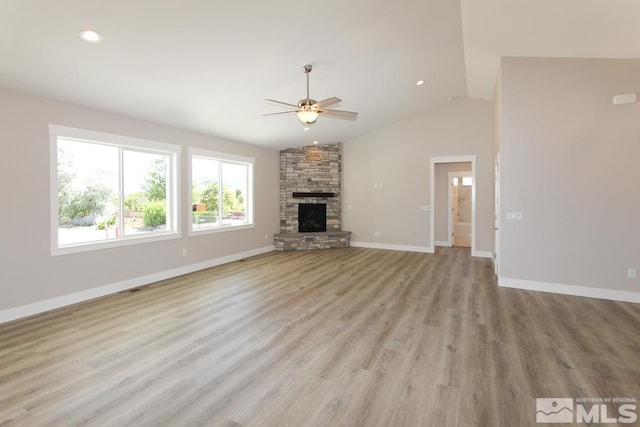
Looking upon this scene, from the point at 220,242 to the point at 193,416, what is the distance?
5.04 metres

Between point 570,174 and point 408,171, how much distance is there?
13.3ft

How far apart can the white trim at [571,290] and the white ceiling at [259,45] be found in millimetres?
3253

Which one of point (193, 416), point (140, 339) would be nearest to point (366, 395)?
point (193, 416)

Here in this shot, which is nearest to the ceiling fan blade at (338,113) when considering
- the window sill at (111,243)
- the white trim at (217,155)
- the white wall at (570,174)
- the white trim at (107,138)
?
the white wall at (570,174)

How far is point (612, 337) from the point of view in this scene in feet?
10.2

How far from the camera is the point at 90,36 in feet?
9.62

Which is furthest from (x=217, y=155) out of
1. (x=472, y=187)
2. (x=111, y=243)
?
(x=472, y=187)

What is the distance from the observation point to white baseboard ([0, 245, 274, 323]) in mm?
3686

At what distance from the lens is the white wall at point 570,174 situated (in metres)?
4.23

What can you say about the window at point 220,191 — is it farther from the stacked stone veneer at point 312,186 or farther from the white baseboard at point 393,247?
the white baseboard at point 393,247

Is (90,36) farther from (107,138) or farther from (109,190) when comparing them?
(109,190)

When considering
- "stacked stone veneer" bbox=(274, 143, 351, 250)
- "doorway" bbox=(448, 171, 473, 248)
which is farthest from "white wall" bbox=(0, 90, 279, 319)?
"doorway" bbox=(448, 171, 473, 248)

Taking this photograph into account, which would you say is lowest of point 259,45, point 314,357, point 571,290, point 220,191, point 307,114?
point 314,357

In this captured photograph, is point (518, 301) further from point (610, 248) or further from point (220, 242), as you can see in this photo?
point (220, 242)
